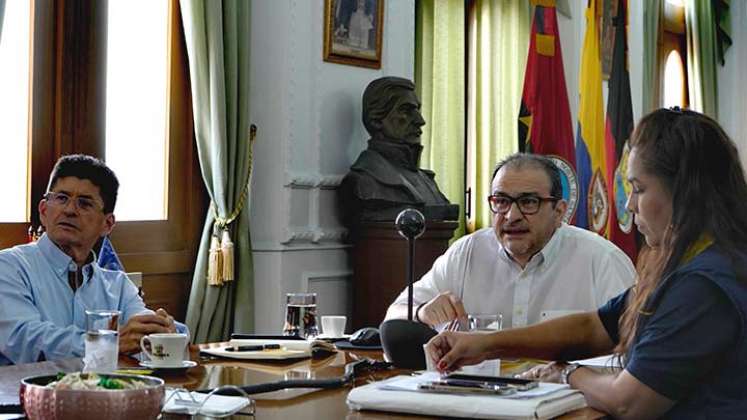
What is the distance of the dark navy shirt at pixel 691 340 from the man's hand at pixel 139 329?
110cm

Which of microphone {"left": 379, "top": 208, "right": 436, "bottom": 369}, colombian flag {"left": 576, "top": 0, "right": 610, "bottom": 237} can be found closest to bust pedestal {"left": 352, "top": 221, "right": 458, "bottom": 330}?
colombian flag {"left": 576, "top": 0, "right": 610, "bottom": 237}

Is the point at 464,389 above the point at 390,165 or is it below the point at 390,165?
below

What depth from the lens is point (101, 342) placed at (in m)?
2.07

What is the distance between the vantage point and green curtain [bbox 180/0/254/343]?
4.85 m

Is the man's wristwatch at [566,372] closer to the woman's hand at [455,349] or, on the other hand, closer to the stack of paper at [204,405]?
the woman's hand at [455,349]

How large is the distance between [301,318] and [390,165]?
2.37m

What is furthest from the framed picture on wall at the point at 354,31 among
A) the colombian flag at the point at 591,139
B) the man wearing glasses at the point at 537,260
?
the man wearing glasses at the point at 537,260

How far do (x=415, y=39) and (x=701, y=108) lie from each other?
3918mm

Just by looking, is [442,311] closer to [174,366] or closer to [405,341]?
[405,341]

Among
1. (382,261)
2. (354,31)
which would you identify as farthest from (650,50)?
(382,261)

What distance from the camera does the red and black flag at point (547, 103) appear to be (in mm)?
6691

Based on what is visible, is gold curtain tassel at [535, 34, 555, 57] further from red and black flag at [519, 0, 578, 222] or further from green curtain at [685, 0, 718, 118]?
green curtain at [685, 0, 718, 118]

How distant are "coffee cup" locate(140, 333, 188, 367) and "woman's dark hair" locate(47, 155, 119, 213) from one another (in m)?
0.86

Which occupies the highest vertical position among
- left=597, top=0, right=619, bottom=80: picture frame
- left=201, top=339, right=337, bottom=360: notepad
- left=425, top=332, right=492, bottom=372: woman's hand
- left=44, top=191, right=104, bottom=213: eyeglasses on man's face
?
left=597, top=0, right=619, bottom=80: picture frame
